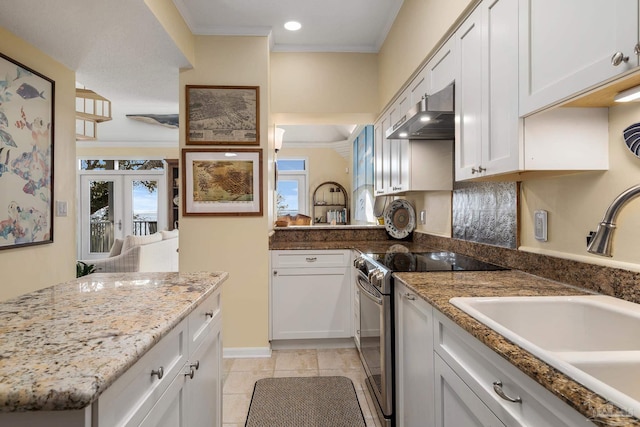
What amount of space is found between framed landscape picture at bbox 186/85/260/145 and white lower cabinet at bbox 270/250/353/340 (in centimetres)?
103

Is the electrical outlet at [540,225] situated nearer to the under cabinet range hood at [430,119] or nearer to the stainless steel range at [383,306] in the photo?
the stainless steel range at [383,306]

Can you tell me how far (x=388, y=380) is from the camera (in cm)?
184

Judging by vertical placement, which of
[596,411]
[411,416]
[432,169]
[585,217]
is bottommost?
[411,416]

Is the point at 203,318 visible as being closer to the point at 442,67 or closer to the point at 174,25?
the point at 442,67

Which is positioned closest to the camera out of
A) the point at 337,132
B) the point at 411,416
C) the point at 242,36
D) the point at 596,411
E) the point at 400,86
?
the point at 596,411

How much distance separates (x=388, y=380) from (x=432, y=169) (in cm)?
143

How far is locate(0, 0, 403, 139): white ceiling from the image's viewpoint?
2049 millimetres

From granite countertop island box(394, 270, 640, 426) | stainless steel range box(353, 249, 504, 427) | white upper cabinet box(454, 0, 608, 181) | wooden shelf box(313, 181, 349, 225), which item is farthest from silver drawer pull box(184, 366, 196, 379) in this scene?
wooden shelf box(313, 181, 349, 225)

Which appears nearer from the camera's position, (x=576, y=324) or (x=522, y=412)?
(x=522, y=412)

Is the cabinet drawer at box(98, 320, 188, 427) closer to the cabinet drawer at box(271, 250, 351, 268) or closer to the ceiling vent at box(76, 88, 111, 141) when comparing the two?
the cabinet drawer at box(271, 250, 351, 268)

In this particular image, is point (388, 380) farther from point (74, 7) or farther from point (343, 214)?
point (343, 214)

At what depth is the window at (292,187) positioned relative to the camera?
26.8ft

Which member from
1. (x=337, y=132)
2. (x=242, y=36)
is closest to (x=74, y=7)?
(x=242, y=36)

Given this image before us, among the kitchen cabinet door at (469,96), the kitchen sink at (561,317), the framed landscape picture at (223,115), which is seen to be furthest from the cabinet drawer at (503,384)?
the framed landscape picture at (223,115)
